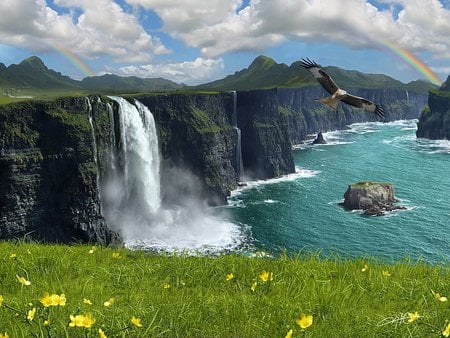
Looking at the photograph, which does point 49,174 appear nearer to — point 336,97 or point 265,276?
point 336,97

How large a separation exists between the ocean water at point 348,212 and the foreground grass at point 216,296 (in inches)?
1002

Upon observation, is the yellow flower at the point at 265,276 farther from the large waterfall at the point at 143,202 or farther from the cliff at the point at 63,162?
the large waterfall at the point at 143,202

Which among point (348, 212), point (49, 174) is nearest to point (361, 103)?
point (49, 174)

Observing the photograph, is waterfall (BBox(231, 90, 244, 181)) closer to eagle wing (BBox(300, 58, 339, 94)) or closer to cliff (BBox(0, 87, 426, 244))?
cliff (BBox(0, 87, 426, 244))

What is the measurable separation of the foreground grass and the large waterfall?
60.7 m

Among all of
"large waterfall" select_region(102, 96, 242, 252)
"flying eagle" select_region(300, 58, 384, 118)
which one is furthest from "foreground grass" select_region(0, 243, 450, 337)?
"large waterfall" select_region(102, 96, 242, 252)

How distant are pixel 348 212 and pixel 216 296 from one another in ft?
279

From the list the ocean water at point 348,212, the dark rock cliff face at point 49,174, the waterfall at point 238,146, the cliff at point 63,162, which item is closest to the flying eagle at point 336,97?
the ocean water at point 348,212

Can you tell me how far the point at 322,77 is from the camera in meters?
9.41

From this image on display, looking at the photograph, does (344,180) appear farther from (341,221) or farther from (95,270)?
(95,270)

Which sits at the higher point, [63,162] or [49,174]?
[63,162]

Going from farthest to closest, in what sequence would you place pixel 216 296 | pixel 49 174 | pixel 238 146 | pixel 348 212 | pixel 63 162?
pixel 238 146
pixel 348 212
pixel 63 162
pixel 49 174
pixel 216 296

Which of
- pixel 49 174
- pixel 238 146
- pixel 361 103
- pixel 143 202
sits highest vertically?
pixel 361 103

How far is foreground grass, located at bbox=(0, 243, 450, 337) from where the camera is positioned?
437 cm
